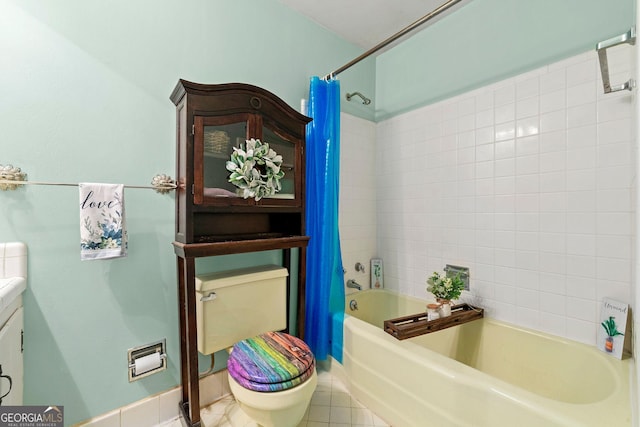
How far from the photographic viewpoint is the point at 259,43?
5.51 feet

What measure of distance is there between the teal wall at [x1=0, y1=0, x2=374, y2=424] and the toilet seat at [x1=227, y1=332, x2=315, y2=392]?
447 millimetres

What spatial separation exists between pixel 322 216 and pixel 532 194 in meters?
1.19

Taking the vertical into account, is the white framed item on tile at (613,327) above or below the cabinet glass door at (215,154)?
below

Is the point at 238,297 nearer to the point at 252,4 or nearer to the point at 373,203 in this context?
the point at 373,203

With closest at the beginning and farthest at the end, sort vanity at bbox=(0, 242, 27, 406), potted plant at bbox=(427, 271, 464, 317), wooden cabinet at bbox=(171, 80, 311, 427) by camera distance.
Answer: vanity at bbox=(0, 242, 27, 406) < wooden cabinet at bbox=(171, 80, 311, 427) < potted plant at bbox=(427, 271, 464, 317)

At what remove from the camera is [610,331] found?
1225 mm

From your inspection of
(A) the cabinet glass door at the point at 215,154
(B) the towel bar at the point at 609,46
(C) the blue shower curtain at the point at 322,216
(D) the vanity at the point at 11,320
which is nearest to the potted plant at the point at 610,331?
(B) the towel bar at the point at 609,46

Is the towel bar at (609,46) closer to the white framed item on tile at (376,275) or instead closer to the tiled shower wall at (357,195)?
the tiled shower wall at (357,195)

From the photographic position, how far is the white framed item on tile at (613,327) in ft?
3.93

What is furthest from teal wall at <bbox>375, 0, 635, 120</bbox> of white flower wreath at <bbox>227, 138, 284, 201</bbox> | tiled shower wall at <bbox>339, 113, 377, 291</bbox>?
white flower wreath at <bbox>227, 138, 284, 201</bbox>

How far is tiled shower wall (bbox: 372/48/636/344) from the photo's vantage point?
128cm

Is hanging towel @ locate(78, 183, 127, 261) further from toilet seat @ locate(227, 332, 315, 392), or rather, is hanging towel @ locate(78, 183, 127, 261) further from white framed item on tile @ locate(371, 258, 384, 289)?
white framed item on tile @ locate(371, 258, 384, 289)

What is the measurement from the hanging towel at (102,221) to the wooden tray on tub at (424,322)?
1.30 metres

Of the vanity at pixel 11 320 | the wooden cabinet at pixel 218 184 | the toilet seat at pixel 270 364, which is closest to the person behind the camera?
the vanity at pixel 11 320
